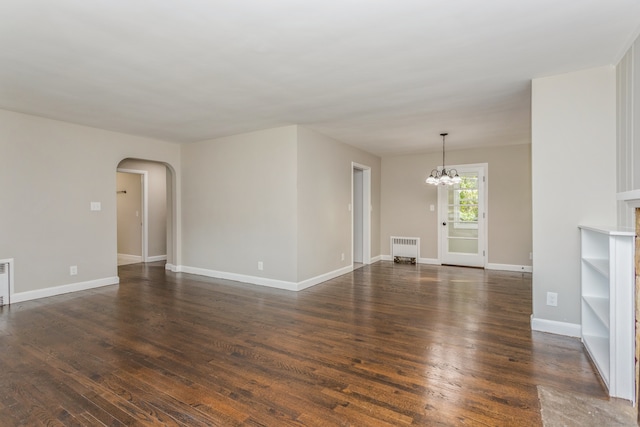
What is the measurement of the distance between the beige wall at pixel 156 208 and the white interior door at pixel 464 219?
6424 millimetres

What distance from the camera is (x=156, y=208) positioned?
789 cm

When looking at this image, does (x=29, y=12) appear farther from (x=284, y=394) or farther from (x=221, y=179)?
(x=221, y=179)

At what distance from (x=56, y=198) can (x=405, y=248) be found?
644 centimetres

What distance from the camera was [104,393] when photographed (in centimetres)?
218

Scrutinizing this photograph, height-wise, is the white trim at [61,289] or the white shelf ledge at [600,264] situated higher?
the white shelf ledge at [600,264]

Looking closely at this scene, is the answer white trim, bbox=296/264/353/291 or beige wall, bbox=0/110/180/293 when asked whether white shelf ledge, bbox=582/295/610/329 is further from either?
beige wall, bbox=0/110/180/293

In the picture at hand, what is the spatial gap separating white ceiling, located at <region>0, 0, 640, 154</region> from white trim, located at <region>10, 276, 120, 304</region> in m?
2.38

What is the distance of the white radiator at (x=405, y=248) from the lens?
7422mm

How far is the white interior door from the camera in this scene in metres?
6.77

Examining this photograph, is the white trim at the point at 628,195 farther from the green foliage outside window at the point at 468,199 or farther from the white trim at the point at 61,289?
the white trim at the point at 61,289

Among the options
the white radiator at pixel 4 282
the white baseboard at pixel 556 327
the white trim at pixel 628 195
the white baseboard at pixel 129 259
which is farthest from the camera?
the white baseboard at pixel 129 259

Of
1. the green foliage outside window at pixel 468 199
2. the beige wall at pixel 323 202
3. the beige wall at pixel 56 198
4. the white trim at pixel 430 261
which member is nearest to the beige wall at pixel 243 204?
the beige wall at pixel 323 202

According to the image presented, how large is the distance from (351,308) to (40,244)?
A: 4.33m

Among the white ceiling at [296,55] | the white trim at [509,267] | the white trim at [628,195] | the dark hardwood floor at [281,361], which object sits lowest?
the dark hardwood floor at [281,361]
